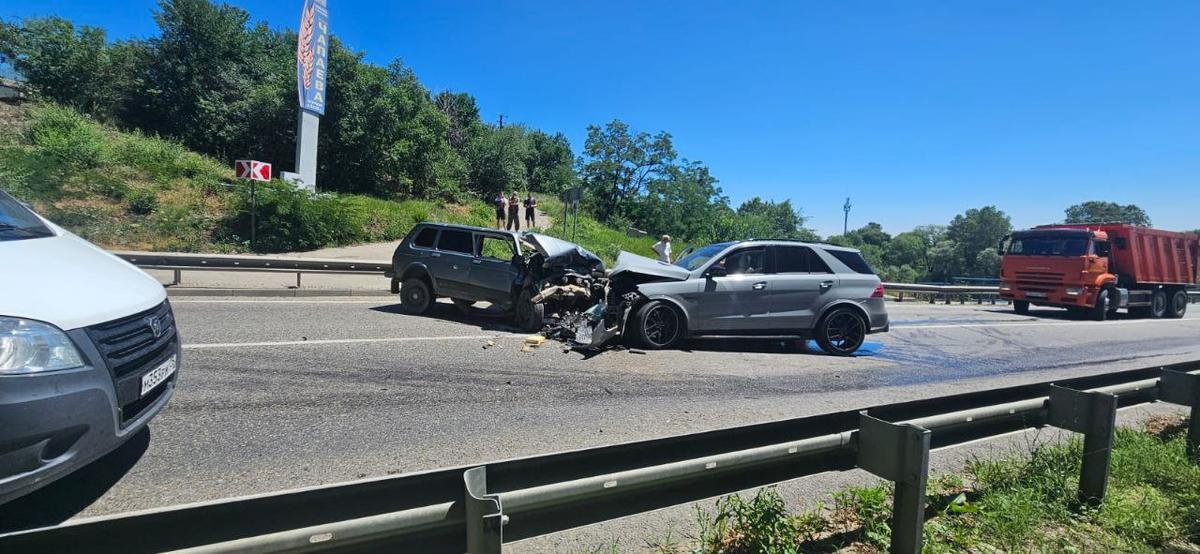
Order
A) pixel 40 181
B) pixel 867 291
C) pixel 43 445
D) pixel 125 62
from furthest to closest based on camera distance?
pixel 125 62
pixel 40 181
pixel 867 291
pixel 43 445

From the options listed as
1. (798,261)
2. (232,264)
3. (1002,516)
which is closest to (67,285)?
(1002,516)

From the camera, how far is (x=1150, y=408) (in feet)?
21.1

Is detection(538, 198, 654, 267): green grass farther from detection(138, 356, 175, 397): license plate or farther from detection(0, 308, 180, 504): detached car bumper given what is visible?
detection(0, 308, 180, 504): detached car bumper

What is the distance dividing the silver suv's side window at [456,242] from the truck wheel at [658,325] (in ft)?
12.4

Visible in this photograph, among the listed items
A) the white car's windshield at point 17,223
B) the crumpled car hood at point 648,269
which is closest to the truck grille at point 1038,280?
the crumpled car hood at point 648,269

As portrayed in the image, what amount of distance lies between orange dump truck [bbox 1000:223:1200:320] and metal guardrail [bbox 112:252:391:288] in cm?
1852

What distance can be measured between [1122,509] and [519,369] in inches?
209

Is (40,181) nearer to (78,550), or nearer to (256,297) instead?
(256,297)

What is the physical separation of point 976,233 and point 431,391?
86.9m

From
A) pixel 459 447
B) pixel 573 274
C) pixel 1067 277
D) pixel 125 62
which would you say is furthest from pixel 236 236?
pixel 125 62

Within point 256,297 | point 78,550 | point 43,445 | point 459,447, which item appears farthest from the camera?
point 256,297

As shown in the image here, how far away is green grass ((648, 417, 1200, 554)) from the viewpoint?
296cm

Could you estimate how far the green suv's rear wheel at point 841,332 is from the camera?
8836mm

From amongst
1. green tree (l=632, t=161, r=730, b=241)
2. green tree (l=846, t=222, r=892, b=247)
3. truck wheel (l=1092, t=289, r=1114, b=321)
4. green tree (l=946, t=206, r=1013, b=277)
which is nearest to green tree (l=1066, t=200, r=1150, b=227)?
green tree (l=946, t=206, r=1013, b=277)
